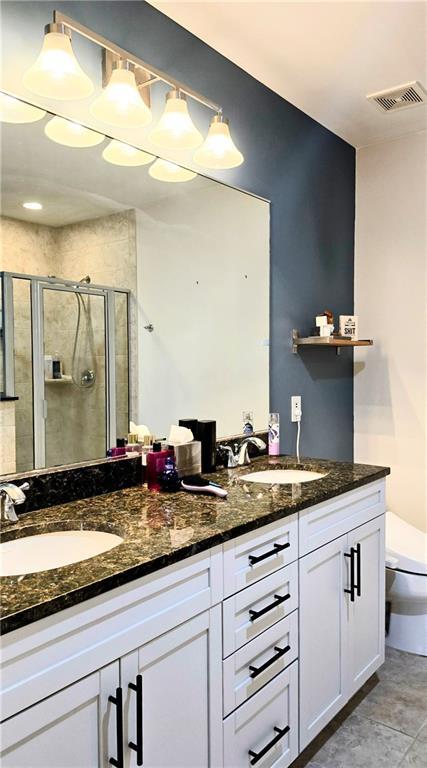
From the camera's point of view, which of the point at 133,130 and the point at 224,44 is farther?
the point at 224,44

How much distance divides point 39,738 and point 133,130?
1728 millimetres

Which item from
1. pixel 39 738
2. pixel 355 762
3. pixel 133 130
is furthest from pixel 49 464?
pixel 355 762

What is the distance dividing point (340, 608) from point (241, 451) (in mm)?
707

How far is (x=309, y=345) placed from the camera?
9.25ft

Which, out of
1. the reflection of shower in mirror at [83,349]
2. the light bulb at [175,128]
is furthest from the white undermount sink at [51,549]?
the light bulb at [175,128]

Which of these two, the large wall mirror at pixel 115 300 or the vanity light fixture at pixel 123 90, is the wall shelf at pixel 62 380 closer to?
the large wall mirror at pixel 115 300

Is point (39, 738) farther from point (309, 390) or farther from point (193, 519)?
point (309, 390)

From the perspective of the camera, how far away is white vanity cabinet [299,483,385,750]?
5.66ft

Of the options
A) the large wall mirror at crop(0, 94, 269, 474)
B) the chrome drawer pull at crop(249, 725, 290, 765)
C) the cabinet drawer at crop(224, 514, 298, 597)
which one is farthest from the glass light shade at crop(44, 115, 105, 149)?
the chrome drawer pull at crop(249, 725, 290, 765)

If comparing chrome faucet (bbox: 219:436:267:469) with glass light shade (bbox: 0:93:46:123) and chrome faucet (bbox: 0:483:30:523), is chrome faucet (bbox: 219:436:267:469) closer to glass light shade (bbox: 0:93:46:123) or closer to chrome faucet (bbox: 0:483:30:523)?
chrome faucet (bbox: 0:483:30:523)

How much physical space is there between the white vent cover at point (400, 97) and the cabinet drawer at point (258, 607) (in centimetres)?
216

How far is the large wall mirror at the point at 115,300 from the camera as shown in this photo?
1519 millimetres

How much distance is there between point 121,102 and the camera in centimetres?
169

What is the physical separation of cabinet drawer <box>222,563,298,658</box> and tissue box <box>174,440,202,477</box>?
0.49m
